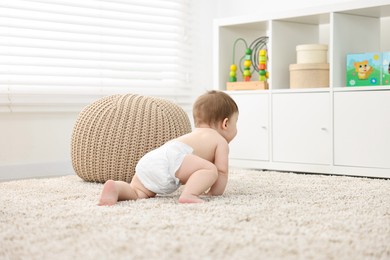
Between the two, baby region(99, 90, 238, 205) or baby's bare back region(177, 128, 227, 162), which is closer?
baby region(99, 90, 238, 205)

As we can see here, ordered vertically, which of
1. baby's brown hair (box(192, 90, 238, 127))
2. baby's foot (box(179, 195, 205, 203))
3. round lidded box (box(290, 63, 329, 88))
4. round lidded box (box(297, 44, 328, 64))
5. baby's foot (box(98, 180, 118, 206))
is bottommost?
baby's foot (box(179, 195, 205, 203))

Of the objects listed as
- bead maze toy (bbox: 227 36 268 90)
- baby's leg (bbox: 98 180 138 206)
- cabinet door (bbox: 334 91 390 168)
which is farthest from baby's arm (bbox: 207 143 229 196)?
bead maze toy (bbox: 227 36 268 90)

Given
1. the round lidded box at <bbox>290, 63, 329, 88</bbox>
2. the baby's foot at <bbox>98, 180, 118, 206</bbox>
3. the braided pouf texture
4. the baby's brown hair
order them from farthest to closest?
the round lidded box at <bbox>290, 63, 329, 88</bbox>, the braided pouf texture, the baby's brown hair, the baby's foot at <bbox>98, 180, 118, 206</bbox>

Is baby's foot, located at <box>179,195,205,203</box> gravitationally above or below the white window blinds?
below

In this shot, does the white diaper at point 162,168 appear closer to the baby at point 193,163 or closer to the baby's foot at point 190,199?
the baby at point 193,163

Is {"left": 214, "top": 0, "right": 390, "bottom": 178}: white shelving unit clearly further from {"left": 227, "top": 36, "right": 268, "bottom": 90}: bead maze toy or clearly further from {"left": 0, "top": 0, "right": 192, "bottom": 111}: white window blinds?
{"left": 0, "top": 0, "right": 192, "bottom": 111}: white window blinds

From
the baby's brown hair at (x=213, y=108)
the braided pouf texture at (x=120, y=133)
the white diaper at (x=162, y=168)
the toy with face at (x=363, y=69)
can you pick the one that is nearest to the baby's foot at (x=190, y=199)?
the white diaper at (x=162, y=168)

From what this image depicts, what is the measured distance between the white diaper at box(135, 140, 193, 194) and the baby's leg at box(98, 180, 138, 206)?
6cm

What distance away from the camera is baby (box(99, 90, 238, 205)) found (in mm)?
1942

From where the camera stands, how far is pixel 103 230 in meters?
1.46

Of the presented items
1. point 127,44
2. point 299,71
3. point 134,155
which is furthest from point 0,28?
point 299,71

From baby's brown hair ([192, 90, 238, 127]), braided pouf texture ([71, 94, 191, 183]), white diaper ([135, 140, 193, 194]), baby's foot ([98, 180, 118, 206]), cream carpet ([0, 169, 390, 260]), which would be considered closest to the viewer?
cream carpet ([0, 169, 390, 260])

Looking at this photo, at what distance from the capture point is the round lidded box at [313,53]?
310 centimetres

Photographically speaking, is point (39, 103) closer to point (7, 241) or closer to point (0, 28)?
point (0, 28)
